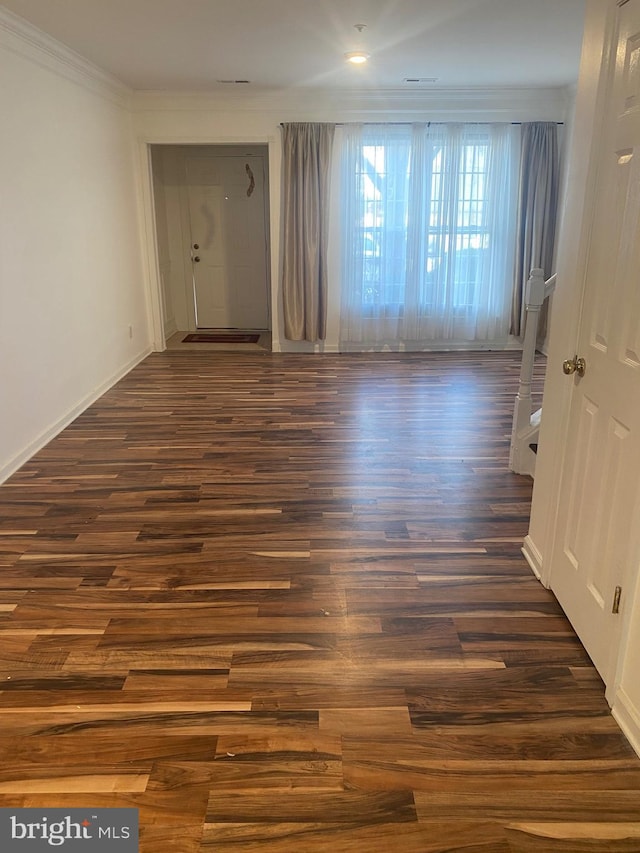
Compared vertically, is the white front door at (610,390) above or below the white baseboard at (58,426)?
above

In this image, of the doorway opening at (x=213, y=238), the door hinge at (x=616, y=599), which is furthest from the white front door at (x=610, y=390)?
the doorway opening at (x=213, y=238)

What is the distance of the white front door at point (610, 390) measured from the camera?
176 cm

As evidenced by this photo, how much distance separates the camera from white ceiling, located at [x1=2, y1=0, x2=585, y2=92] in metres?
3.47

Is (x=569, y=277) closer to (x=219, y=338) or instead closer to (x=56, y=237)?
(x=56, y=237)

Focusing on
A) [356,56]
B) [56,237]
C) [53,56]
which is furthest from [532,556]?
[53,56]

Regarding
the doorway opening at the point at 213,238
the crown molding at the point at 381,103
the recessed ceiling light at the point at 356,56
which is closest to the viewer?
the recessed ceiling light at the point at 356,56

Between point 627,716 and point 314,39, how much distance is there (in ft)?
13.8

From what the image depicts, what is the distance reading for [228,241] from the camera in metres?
7.64

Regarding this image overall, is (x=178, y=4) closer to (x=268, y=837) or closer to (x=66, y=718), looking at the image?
(x=66, y=718)

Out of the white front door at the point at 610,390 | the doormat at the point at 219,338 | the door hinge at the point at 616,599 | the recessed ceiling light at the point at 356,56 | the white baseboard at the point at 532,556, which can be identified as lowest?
the white baseboard at the point at 532,556

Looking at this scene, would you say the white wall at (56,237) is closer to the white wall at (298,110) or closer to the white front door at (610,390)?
the white wall at (298,110)

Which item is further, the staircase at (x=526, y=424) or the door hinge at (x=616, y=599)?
the staircase at (x=526, y=424)

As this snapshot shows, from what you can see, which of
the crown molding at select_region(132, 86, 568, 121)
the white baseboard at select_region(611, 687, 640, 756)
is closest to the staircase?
the white baseboard at select_region(611, 687, 640, 756)

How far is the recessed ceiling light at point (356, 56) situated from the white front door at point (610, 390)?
302 cm
